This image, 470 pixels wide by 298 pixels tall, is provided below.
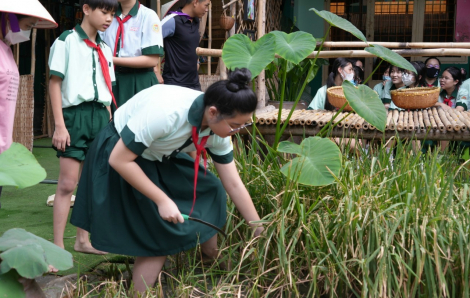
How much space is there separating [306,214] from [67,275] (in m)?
1.10

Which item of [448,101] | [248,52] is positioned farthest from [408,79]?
[248,52]

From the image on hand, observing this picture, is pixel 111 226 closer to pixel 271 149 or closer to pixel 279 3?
pixel 271 149

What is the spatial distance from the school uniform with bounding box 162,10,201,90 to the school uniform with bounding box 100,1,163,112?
456 millimetres

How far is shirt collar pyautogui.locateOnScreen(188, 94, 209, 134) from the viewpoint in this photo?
82.6 inches

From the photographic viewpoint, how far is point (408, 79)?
5.25 meters

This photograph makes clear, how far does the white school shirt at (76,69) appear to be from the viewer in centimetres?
267

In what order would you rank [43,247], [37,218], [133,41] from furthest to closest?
[37,218] < [133,41] < [43,247]

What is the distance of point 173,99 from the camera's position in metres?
2.14

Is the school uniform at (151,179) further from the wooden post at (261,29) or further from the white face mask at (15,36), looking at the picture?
the wooden post at (261,29)

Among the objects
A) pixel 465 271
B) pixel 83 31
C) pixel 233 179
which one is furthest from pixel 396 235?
pixel 83 31

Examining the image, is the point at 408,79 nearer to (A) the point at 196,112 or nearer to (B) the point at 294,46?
(B) the point at 294,46

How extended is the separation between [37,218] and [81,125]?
1.15m

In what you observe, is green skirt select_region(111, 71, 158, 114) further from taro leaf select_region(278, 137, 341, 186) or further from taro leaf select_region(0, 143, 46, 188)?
taro leaf select_region(0, 143, 46, 188)

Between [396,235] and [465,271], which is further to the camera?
[396,235]
